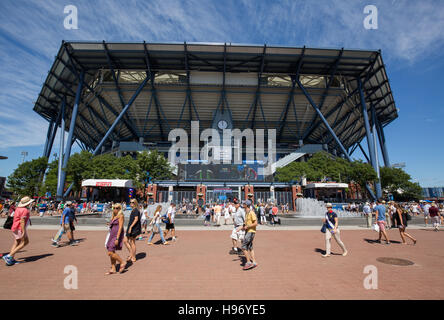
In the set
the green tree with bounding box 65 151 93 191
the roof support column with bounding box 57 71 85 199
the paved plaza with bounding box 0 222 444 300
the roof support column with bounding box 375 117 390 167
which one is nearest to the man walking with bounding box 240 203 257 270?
the paved plaza with bounding box 0 222 444 300

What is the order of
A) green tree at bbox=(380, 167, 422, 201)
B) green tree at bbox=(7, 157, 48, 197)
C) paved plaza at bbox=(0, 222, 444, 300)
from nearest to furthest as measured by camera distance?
paved plaza at bbox=(0, 222, 444, 300)
green tree at bbox=(7, 157, 48, 197)
green tree at bbox=(380, 167, 422, 201)

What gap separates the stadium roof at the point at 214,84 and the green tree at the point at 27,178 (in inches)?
411

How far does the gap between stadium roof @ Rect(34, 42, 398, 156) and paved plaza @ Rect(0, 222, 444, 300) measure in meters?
29.7

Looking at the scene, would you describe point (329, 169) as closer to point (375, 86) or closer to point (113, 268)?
point (375, 86)

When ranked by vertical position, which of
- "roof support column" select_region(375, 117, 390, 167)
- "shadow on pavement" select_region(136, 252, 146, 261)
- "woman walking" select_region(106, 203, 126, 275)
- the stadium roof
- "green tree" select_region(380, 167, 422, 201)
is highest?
the stadium roof

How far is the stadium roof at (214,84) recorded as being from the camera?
30.7m

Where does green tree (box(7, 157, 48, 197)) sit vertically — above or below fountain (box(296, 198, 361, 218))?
above

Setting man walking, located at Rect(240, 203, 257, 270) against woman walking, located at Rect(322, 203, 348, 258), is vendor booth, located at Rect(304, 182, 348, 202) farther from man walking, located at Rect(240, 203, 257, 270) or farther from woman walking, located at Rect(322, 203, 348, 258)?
man walking, located at Rect(240, 203, 257, 270)

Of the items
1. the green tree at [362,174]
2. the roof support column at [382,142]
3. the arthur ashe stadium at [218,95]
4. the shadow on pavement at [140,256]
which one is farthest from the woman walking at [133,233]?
the roof support column at [382,142]

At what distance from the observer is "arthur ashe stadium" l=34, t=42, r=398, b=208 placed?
101 ft


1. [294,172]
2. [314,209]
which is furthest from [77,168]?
[294,172]

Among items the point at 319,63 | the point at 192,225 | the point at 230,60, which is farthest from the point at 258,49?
the point at 192,225

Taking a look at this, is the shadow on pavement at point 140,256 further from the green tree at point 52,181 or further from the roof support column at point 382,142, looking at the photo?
the roof support column at point 382,142
